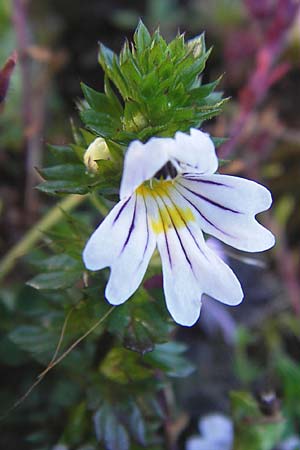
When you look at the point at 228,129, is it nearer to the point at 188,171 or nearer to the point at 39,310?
the point at 39,310

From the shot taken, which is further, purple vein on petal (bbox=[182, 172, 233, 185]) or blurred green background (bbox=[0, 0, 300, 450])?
blurred green background (bbox=[0, 0, 300, 450])

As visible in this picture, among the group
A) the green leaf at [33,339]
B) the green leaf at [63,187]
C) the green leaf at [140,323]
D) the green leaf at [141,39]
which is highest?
the green leaf at [141,39]

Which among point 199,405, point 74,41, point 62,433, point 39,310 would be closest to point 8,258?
point 39,310

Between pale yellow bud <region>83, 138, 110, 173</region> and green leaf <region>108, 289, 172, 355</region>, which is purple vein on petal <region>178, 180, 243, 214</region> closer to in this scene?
pale yellow bud <region>83, 138, 110, 173</region>

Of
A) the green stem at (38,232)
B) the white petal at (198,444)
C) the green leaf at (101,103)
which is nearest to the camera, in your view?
the green leaf at (101,103)

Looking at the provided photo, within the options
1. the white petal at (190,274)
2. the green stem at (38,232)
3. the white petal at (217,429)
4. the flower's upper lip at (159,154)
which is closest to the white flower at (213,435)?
the white petal at (217,429)

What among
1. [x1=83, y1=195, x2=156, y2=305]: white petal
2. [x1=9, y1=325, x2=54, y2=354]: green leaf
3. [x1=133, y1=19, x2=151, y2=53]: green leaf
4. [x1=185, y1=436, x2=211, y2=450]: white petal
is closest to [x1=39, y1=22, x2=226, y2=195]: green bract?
[x1=133, y1=19, x2=151, y2=53]: green leaf

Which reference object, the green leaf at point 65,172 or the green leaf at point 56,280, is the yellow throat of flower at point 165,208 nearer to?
the green leaf at point 65,172
